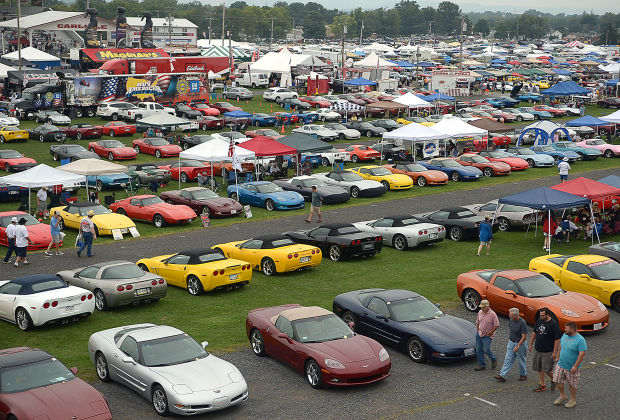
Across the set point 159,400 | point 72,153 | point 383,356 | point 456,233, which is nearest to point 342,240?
point 456,233

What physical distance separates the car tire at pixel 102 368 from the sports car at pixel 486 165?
92.6 feet

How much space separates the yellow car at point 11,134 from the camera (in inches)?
1833

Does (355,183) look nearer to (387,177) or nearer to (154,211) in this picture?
(387,177)

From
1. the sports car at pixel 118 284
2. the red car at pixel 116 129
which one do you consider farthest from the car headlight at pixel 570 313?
the red car at pixel 116 129

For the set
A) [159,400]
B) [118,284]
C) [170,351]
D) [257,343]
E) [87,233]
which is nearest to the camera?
[159,400]

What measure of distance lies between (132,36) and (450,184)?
8815 centimetres

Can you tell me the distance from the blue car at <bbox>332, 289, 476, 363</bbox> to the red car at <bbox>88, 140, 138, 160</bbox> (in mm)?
27190

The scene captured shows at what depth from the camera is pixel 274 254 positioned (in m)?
21.7

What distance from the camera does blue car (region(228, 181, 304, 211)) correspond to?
31453 mm

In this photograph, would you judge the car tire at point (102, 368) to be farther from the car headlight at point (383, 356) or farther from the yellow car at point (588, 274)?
the yellow car at point (588, 274)

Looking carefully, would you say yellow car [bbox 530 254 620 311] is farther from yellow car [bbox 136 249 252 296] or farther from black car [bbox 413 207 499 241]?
yellow car [bbox 136 249 252 296]

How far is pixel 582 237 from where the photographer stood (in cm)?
2688

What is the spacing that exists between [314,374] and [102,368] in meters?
3.75

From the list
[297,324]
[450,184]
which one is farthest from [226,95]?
[297,324]
